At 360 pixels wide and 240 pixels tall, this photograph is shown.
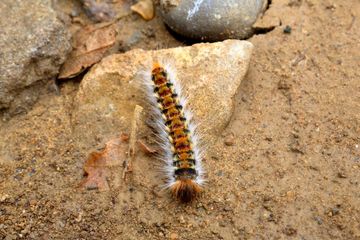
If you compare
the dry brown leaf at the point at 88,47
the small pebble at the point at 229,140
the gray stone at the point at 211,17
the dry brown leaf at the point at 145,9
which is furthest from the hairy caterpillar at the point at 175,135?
the dry brown leaf at the point at 145,9

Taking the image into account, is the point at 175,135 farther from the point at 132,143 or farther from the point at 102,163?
the point at 102,163

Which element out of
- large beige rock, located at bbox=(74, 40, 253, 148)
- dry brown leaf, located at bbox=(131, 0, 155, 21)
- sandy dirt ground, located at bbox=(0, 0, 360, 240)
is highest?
dry brown leaf, located at bbox=(131, 0, 155, 21)

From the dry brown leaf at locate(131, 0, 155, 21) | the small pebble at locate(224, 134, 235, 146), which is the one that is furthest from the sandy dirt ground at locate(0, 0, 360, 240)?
the dry brown leaf at locate(131, 0, 155, 21)

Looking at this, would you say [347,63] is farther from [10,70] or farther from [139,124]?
[10,70]

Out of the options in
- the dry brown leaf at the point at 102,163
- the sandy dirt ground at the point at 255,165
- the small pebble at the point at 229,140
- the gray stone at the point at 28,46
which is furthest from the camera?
the gray stone at the point at 28,46

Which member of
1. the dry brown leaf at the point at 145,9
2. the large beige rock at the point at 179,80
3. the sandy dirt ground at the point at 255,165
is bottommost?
the sandy dirt ground at the point at 255,165

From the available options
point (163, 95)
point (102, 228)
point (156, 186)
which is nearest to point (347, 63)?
point (163, 95)

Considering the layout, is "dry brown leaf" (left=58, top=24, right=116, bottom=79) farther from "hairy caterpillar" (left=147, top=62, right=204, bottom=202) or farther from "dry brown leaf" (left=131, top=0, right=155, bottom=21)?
"hairy caterpillar" (left=147, top=62, right=204, bottom=202)

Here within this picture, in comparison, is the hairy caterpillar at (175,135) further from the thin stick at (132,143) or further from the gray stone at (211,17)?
the gray stone at (211,17)
